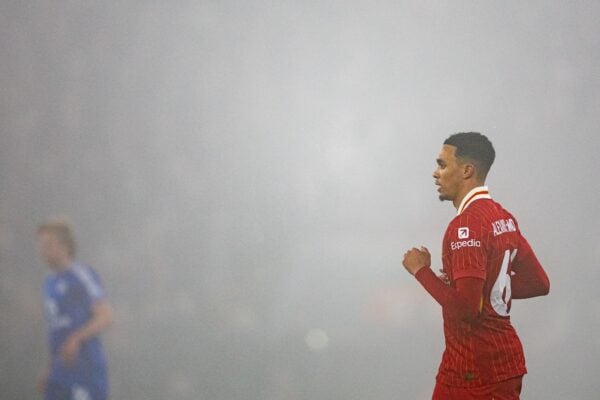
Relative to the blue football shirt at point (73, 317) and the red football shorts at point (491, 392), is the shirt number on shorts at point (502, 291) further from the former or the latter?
the blue football shirt at point (73, 317)

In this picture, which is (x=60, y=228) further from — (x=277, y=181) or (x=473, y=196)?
(x=473, y=196)

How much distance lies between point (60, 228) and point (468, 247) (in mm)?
1433

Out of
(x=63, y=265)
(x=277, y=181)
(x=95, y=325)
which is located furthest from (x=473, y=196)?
(x=63, y=265)

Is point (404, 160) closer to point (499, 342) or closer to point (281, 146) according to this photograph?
point (281, 146)

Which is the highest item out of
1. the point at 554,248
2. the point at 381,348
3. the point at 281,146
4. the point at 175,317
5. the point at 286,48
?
the point at 286,48

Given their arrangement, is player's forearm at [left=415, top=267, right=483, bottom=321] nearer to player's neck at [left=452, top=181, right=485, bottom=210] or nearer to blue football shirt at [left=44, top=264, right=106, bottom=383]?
player's neck at [left=452, top=181, right=485, bottom=210]

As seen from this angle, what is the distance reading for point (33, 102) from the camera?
2.01 metres

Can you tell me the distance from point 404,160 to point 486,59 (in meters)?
0.52

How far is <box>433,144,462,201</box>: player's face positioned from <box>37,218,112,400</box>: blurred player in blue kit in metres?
1.16

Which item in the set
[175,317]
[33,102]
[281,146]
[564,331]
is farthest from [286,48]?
[564,331]

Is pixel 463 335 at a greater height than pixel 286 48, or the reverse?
pixel 286 48

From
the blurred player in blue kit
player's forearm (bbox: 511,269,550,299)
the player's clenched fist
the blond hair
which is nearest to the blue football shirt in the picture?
the blurred player in blue kit

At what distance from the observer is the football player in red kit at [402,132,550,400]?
124cm

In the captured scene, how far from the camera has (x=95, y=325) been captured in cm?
178
